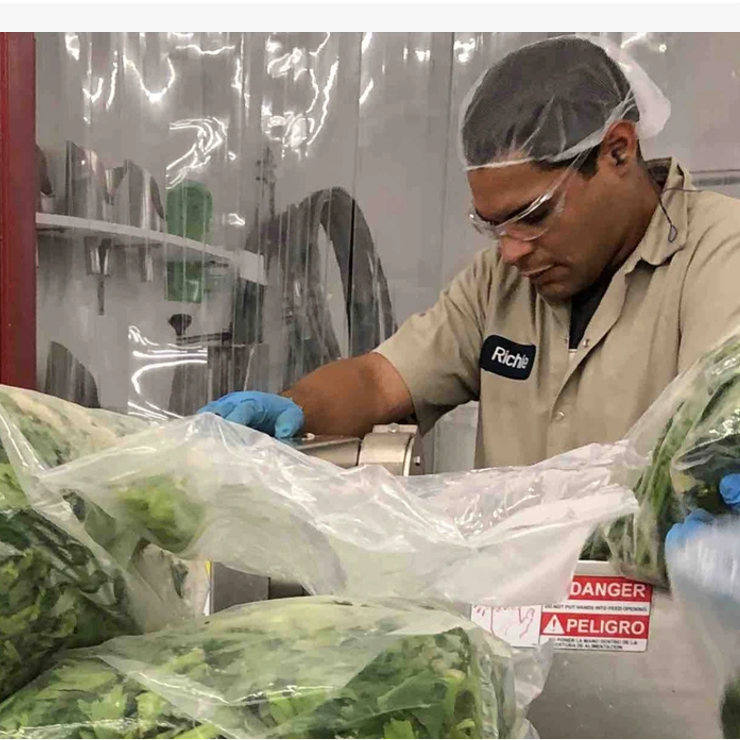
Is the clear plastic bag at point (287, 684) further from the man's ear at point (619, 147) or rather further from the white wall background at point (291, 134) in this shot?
the white wall background at point (291, 134)

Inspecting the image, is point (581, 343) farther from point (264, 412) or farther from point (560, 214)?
point (264, 412)

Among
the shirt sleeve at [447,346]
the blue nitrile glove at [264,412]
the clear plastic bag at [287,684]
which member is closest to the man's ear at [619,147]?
the shirt sleeve at [447,346]

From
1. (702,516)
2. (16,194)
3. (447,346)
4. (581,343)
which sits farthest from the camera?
(447,346)

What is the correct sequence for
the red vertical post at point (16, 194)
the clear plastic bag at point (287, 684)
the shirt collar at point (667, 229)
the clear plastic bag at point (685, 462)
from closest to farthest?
1. the clear plastic bag at point (287, 684)
2. the clear plastic bag at point (685, 462)
3. the red vertical post at point (16, 194)
4. the shirt collar at point (667, 229)

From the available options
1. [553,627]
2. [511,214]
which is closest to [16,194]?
[511,214]

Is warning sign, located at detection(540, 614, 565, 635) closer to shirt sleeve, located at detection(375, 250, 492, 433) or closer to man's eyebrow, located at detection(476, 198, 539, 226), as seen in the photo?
man's eyebrow, located at detection(476, 198, 539, 226)

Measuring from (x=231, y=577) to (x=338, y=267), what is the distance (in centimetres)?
119

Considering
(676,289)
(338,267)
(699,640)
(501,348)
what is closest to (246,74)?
(338,267)

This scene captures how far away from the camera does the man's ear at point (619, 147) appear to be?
1.04 m

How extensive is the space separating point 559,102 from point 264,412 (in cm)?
59

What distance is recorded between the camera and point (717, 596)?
1.23ft

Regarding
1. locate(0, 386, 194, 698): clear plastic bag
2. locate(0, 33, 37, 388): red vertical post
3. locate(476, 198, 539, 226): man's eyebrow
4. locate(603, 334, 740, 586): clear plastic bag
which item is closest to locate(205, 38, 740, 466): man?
locate(476, 198, 539, 226): man's eyebrow

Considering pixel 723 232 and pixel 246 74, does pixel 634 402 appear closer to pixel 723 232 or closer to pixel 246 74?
pixel 723 232

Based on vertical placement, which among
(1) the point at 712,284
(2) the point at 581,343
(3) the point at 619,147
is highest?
(3) the point at 619,147
